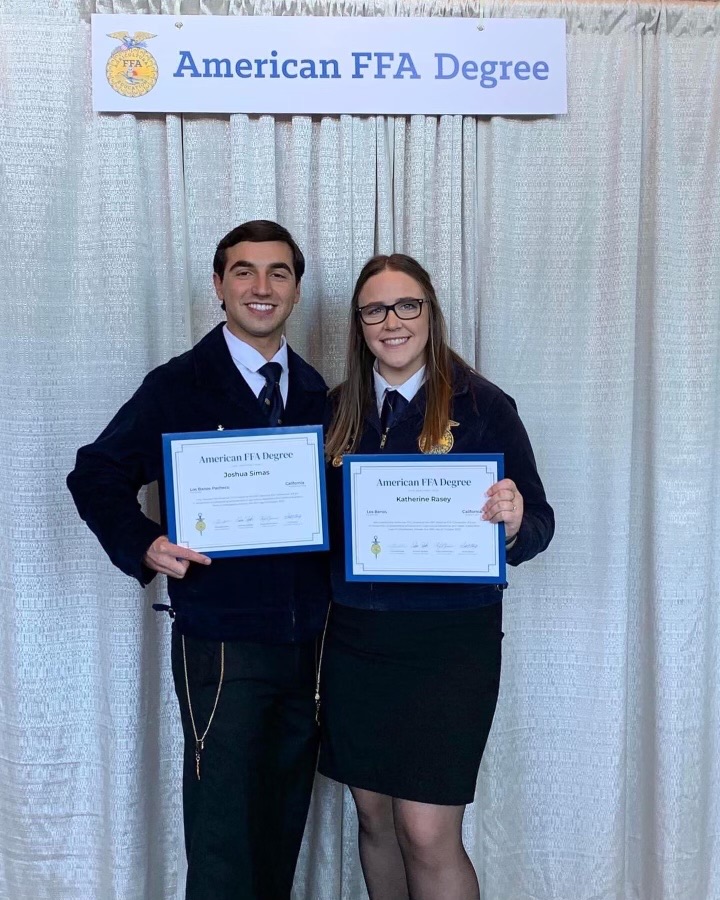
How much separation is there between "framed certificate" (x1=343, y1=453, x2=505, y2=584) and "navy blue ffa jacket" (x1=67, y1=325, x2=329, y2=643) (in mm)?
164

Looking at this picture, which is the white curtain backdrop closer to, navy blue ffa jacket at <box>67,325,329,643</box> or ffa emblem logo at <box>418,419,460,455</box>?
navy blue ffa jacket at <box>67,325,329,643</box>

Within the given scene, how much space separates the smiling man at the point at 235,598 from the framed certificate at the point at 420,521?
184 millimetres

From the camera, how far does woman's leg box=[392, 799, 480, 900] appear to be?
1734 mm

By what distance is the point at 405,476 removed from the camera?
1.67 m

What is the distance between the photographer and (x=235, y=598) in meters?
1.73

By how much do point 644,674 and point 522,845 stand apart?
59cm

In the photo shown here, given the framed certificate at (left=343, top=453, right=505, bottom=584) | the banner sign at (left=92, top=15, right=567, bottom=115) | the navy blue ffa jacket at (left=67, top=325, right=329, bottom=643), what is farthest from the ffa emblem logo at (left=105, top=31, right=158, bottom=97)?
the framed certificate at (left=343, top=453, right=505, bottom=584)

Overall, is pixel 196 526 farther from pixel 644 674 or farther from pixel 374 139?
pixel 644 674

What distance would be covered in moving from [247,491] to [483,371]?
89cm

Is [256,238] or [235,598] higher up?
[256,238]

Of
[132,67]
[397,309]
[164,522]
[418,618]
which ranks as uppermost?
[132,67]

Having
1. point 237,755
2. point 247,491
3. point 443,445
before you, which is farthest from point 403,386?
point 237,755

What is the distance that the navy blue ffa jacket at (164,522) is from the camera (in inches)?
68.1

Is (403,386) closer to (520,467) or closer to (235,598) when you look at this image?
(520,467)
